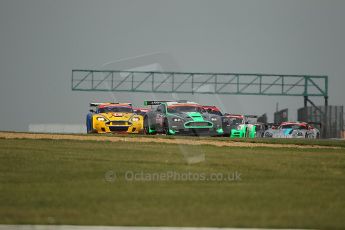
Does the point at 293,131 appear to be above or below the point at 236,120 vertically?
below

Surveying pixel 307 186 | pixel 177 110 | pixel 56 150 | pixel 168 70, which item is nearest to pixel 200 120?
pixel 177 110

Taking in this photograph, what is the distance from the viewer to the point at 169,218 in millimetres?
10570

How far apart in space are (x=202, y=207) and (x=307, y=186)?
3.01 metres

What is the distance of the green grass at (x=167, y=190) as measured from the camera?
10.6 metres

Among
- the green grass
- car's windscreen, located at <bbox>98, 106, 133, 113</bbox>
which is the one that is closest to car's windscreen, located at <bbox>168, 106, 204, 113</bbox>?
car's windscreen, located at <bbox>98, 106, 133, 113</bbox>

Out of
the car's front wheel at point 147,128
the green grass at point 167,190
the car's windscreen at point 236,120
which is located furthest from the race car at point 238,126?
the green grass at point 167,190

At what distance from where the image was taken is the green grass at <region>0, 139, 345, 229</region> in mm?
10625

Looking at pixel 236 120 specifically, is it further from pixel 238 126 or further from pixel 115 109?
pixel 115 109

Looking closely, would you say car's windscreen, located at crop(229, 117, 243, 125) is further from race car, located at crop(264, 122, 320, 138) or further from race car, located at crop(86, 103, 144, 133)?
race car, located at crop(86, 103, 144, 133)

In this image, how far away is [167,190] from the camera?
12859 mm

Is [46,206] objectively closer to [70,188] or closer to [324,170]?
[70,188]

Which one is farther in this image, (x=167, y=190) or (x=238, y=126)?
(x=238, y=126)

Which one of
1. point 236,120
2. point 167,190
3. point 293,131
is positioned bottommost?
point 167,190

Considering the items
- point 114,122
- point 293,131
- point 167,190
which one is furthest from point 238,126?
point 167,190
